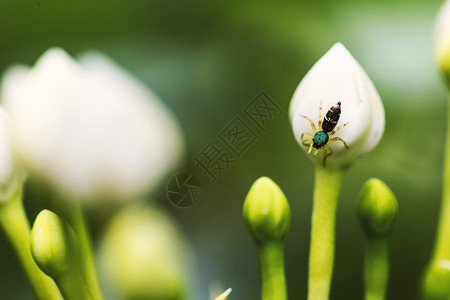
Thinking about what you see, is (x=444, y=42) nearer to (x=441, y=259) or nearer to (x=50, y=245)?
(x=441, y=259)

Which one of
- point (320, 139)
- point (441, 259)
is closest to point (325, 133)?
point (320, 139)

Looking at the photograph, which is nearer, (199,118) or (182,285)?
(182,285)

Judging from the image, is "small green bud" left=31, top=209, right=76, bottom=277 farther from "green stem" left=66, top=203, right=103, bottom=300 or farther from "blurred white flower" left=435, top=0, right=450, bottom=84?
"blurred white flower" left=435, top=0, right=450, bottom=84

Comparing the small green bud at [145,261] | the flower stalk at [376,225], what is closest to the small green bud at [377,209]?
the flower stalk at [376,225]

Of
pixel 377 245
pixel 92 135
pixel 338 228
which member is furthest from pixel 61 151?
pixel 338 228

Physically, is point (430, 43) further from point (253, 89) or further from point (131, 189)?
point (131, 189)

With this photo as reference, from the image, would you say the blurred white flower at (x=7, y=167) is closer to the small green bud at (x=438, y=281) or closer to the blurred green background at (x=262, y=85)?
the blurred green background at (x=262, y=85)

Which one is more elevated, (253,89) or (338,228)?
(253,89)

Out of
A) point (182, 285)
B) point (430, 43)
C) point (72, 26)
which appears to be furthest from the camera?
point (430, 43)
